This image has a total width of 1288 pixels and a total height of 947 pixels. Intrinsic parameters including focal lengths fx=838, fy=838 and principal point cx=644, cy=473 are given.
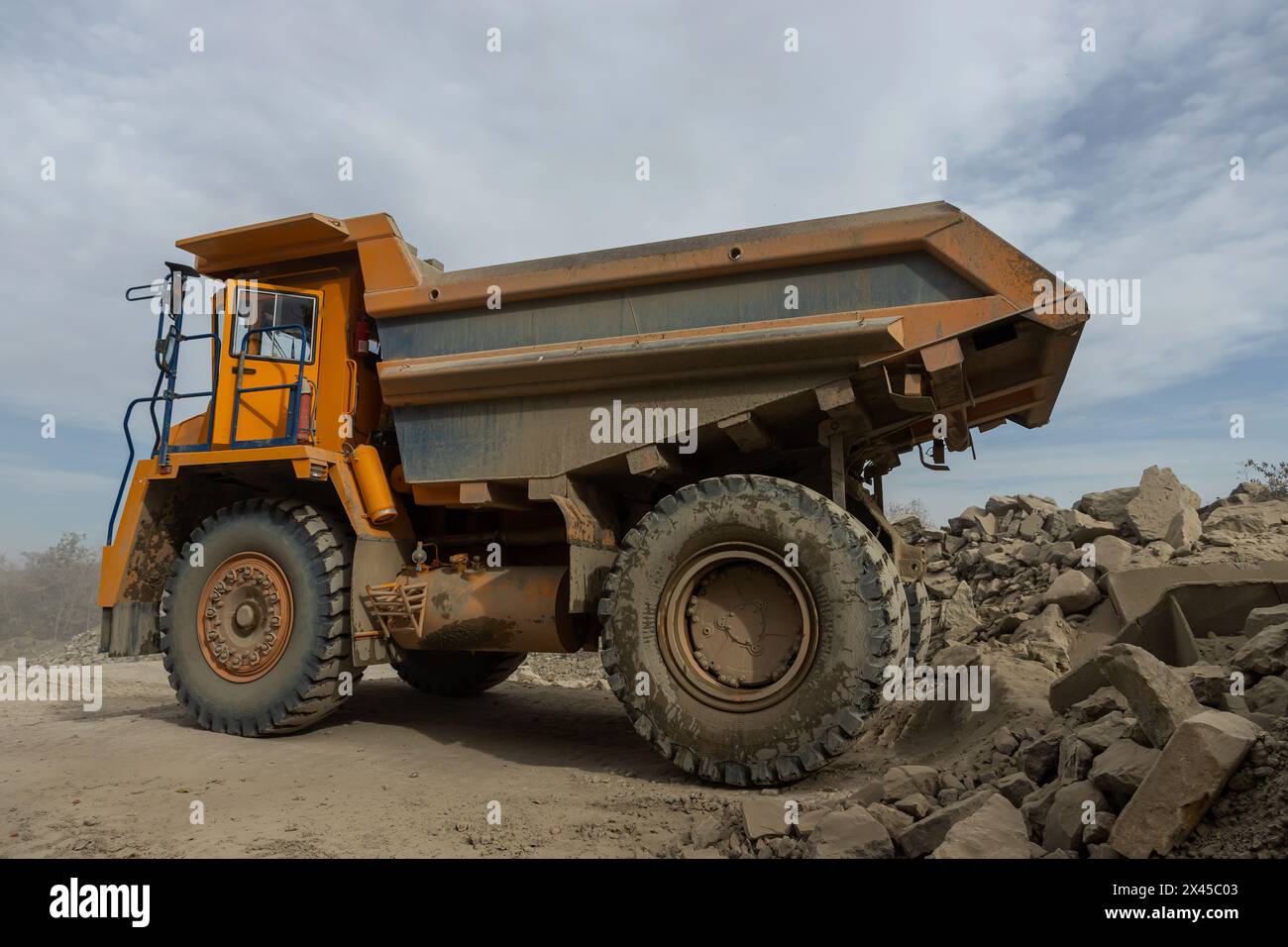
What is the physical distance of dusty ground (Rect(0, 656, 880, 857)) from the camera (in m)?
3.89

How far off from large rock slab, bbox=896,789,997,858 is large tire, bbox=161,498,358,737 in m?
4.18

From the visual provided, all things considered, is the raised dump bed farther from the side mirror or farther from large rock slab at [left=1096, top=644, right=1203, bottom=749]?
large rock slab at [left=1096, top=644, right=1203, bottom=749]

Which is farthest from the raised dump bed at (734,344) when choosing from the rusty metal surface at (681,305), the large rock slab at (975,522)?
the large rock slab at (975,522)

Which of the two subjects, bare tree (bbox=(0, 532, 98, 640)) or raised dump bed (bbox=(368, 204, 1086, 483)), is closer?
raised dump bed (bbox=(368, 204, 1086, 483))

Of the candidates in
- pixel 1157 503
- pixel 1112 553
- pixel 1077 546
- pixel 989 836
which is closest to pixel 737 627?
pixel 989 836

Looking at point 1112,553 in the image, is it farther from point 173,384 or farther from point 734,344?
point 173,384

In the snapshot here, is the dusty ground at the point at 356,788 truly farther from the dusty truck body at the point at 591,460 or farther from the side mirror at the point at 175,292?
the side mirror at the point at 175,292

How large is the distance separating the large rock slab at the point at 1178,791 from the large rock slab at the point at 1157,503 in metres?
5.56

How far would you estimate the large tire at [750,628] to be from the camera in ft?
14.5

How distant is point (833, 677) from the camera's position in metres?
4.43

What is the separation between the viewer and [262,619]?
616 cm

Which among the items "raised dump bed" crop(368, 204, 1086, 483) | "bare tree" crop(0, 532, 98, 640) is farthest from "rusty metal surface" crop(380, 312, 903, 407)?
"bare tree" crop(0, 532, 98, 640)

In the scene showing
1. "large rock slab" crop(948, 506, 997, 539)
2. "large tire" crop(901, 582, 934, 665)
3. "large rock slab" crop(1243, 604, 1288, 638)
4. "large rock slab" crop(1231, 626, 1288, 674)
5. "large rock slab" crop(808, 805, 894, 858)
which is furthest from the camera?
"large rock slab" crop(948, 506, 997, 539)
